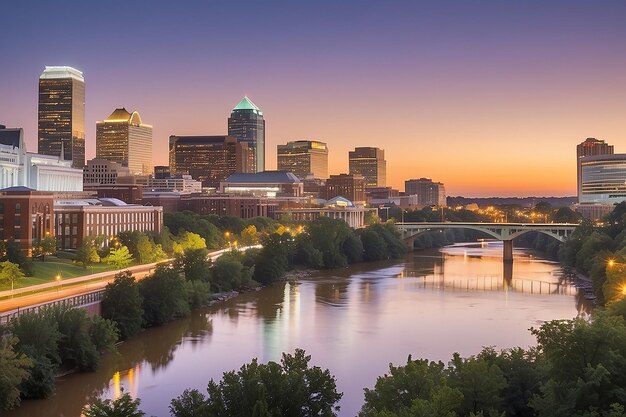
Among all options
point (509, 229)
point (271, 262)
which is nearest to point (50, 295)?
point (271, 262)

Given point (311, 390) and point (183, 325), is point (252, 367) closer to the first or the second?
point (311, 390)

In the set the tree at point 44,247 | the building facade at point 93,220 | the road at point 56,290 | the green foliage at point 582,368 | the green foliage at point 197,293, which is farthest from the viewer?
the building facade at point 93,220

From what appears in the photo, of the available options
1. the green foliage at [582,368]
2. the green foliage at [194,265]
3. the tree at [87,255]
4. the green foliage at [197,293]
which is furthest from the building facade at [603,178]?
the green foliage at [582,368]

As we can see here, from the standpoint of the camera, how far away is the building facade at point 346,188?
17750 cm

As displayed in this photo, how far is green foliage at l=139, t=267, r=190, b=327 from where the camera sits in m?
43.4

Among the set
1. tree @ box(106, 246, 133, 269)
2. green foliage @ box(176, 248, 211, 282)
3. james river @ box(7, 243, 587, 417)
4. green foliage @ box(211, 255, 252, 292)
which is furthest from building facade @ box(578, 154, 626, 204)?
tree @ box(106, 246, 133, 269)

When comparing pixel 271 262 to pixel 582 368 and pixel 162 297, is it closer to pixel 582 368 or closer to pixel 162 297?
pixel 162 297

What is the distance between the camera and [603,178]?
167m

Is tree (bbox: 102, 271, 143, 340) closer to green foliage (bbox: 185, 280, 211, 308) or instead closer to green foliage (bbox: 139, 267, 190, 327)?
green foliage (bbox: 139, 267, 190, 327)

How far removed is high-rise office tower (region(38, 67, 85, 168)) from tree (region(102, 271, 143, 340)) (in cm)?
15129

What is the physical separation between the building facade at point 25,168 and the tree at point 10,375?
6444 centimetres

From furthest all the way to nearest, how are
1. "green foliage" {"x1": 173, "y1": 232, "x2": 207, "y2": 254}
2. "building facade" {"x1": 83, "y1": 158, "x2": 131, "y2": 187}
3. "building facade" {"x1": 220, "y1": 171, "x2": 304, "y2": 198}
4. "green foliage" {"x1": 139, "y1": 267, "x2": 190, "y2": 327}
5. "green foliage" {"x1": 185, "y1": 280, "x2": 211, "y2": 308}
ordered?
"building facade" {"x1": 220, "y1": 171, "x2": 304, "y2": 198}, "building facade" {"x1": 83, "y1": 158, "x2": 131, "y2": 187}, "green foliage" {"x1": 173, "y1": 232, "x2": 207, "y2": 254}, "green foliage" {"x1": 185, "y1": 280, "x2": 211, "y2": 308}, "green foliage" {"x1": 139, "y1": 267, "x2": 190, "y2": 327}

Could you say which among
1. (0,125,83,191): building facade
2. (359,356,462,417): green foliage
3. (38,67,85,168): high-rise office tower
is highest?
(38,67,85,168): high-rise office tower

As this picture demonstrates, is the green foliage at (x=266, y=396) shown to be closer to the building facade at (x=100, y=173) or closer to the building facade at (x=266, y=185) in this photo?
the building facade at (x=266, y=185)
